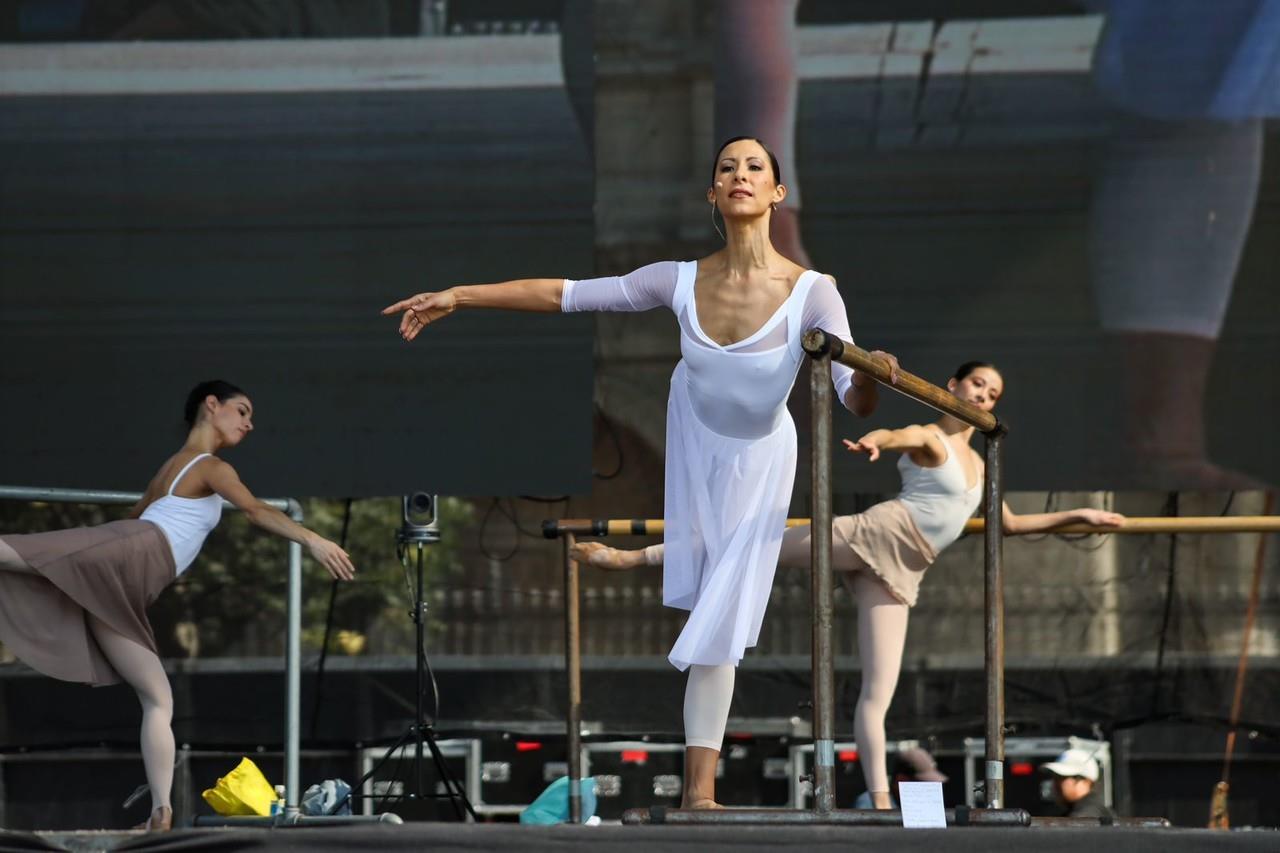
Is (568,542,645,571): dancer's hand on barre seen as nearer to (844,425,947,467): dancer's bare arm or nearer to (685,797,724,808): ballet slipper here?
(844,425,947,467): dancer's bare arm

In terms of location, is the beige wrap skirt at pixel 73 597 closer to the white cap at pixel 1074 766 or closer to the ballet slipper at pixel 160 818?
the ballet slipper at pixel 160 818

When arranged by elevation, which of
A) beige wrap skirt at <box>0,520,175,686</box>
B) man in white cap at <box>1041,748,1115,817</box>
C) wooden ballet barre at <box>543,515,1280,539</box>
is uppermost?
wooden ballet barre at <box>543,515,1280,539</box>

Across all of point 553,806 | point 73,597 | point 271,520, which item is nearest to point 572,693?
point 553,806

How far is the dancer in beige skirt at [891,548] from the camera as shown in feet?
16.2

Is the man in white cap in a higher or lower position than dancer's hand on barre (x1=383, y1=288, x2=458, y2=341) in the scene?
Result: lower

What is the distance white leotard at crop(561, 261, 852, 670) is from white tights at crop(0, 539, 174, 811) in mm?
1594

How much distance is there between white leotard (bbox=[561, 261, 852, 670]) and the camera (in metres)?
3.79

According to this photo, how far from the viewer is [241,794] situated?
18.2 feet

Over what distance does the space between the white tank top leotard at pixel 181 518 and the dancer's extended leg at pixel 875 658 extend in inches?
66.9

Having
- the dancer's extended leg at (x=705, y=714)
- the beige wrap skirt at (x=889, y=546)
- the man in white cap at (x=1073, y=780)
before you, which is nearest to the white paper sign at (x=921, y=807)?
the dancer's extended leg at (x=705, y=714)

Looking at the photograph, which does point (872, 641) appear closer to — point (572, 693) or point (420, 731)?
point (572, 693)

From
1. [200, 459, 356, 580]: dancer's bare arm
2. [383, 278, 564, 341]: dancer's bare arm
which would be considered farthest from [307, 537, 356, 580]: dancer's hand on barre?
[383, 278, 564, 341]: dancer's bare arm

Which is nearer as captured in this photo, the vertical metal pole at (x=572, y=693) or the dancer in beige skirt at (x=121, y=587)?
the dancer in beige skirt at (x=121, y=587)

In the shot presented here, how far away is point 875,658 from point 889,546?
29 centimetres
